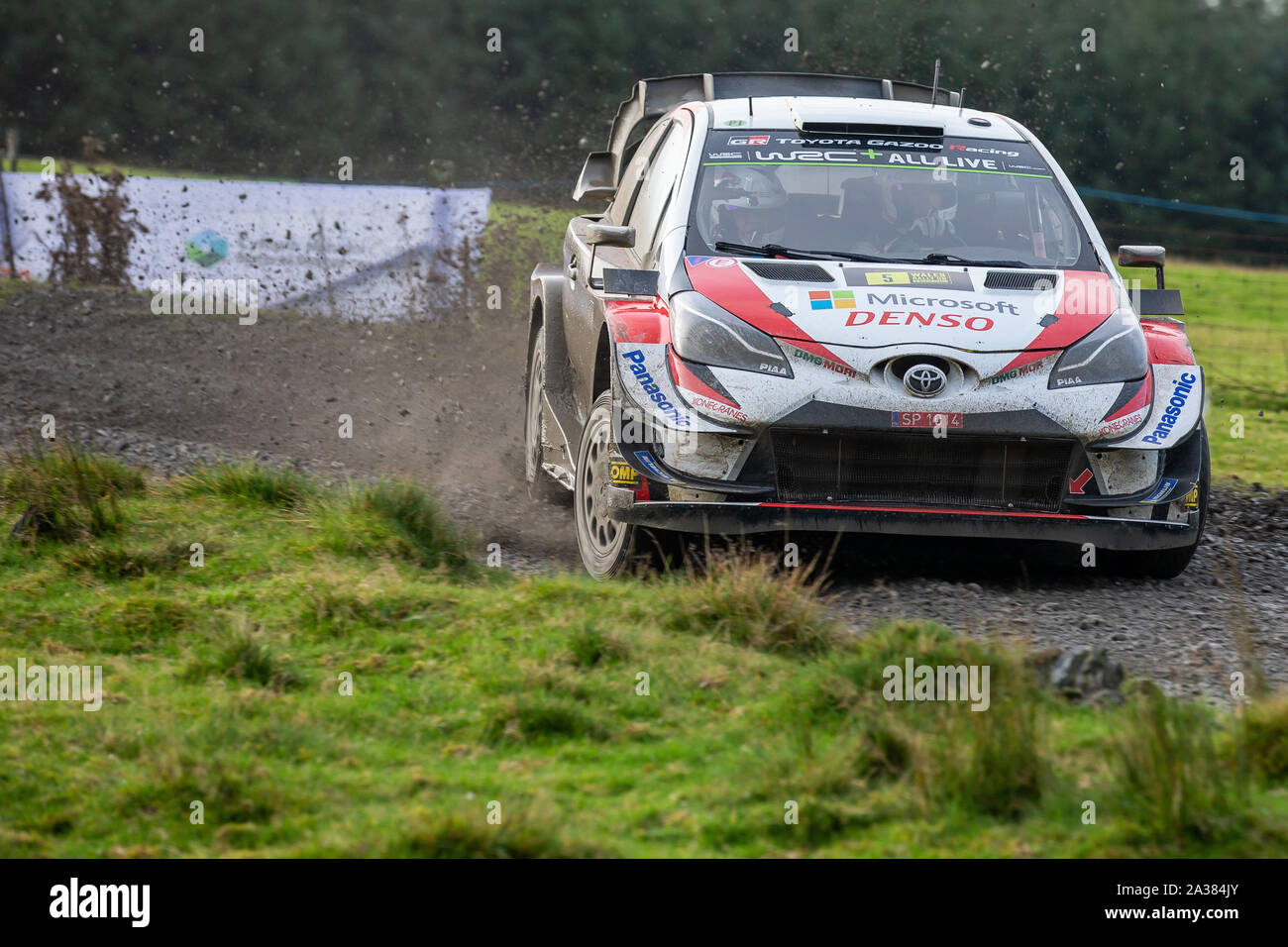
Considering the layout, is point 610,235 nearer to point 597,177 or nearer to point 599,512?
point 599,512

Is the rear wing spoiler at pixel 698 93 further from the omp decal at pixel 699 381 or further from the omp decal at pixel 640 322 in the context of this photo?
the omp decal at pixel 699 381

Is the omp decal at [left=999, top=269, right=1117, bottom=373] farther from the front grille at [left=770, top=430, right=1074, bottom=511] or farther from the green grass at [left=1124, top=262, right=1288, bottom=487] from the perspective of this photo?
the green grass at [left=1124, top=262, right=1288, bottom=487]

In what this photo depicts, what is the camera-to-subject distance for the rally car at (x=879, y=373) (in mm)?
5762

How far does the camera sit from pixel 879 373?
5.75 m

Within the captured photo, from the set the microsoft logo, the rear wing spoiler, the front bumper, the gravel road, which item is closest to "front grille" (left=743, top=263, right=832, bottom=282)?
the microsoft logo

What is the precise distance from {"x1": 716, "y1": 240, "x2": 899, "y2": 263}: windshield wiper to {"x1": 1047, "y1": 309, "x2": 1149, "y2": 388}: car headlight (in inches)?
36.1

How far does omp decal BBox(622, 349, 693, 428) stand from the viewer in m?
5.79

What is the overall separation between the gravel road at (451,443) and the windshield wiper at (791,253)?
122cm

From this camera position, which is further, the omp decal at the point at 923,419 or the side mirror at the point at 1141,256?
the side mirror at the point at 1141,256

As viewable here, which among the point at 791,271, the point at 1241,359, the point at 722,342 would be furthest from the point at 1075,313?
the point at 1241,359

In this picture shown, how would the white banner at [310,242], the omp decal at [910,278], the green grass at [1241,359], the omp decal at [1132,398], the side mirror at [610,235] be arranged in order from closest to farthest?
the omp decal at [1132,398]
the omp decal at [910,278]
the side mirror at [610,235]
the green grass at [1241,359]
the white banner at [310,242]

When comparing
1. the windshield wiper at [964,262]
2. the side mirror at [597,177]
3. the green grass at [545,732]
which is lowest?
the green grass at [545,732]

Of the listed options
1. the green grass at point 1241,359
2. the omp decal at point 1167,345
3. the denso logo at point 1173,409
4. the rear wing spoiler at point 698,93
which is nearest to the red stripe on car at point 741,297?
the denso logo at point 1173,409

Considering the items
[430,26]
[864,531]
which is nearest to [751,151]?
[864,531]
